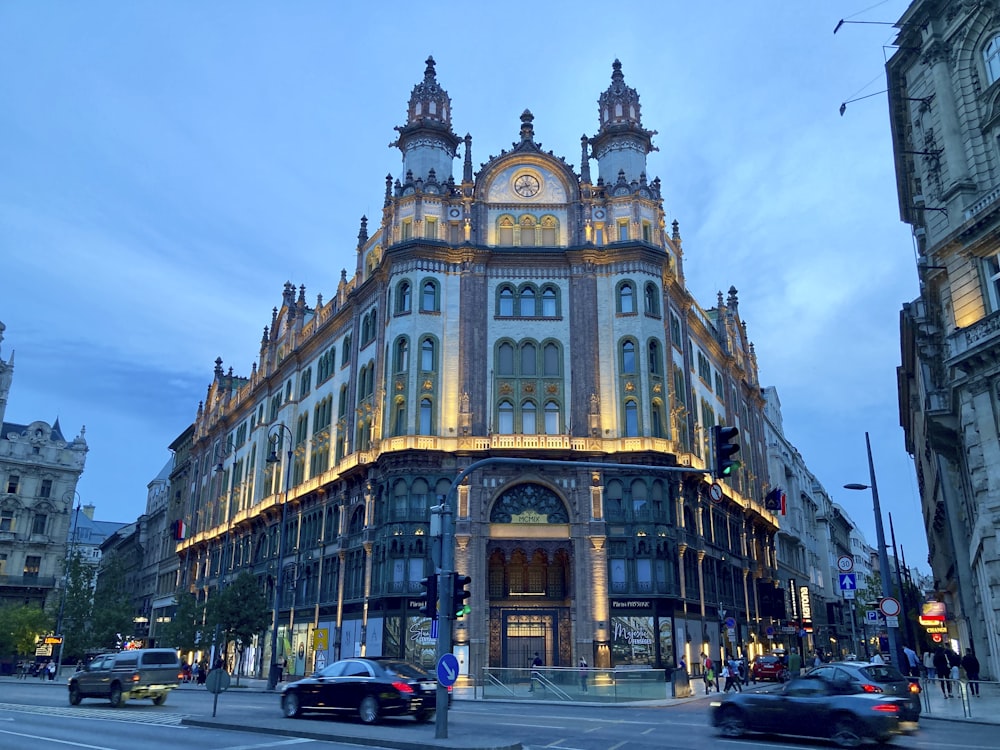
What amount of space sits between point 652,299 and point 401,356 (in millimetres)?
15264

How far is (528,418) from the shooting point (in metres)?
46.7

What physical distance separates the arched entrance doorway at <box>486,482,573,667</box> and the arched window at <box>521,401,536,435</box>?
3054mm

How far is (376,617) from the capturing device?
44375 mm

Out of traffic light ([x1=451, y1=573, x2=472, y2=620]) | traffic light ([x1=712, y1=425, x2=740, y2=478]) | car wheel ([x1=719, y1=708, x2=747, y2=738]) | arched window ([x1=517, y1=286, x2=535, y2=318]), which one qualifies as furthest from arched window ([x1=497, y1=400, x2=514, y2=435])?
traffic light ([x1=712, y1=425, x2=740, y2=478])

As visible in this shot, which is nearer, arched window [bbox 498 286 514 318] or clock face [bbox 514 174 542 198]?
arched window [bbox 498 286 514 318]

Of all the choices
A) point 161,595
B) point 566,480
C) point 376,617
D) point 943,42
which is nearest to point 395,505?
point 376,617

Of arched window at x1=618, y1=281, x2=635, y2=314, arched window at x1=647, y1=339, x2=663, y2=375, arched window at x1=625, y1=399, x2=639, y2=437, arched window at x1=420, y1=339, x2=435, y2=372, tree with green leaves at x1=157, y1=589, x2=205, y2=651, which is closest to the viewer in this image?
arched window at x1=625, y1=399, x2=639, y2=437

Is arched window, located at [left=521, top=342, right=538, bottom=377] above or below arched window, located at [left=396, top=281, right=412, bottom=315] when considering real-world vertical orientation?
below

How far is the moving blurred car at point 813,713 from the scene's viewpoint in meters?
16.6

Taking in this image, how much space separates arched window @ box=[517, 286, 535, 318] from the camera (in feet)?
160

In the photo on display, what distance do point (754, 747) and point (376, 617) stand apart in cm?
3099

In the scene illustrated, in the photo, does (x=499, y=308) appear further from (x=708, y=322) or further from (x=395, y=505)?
(x=708, y=322)

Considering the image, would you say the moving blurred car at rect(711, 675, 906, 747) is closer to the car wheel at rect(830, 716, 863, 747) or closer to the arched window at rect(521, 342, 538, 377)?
the car wheel at rect(830, 716, 863, 747)

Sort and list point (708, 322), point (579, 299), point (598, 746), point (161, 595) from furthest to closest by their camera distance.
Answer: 1. point (161, 595)
2. point (708, 322)
3. point (579, 299)
4. point (598, 746)
